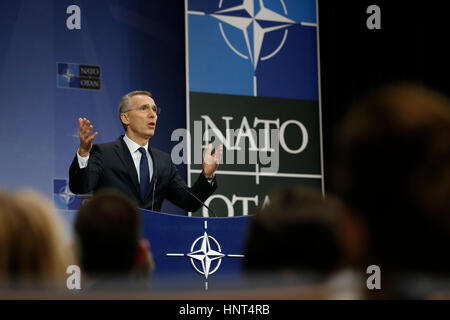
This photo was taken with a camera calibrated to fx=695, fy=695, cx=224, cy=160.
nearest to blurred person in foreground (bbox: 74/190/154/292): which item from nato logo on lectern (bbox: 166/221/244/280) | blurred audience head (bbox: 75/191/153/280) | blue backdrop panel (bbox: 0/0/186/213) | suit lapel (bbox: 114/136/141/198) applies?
blurred audience head (bbox: 75/191/153/280)

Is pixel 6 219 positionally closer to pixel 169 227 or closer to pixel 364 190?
pixel 364 190

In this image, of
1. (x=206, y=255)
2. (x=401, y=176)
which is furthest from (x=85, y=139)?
(x=401, y=176)

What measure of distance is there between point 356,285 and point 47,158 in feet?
18.8

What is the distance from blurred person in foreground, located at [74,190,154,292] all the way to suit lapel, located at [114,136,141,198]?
11.5ft

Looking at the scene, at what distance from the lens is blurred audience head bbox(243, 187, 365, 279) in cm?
93

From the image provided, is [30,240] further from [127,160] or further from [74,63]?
[74,63]

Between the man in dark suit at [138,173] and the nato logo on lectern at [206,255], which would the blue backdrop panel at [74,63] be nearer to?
the man in dark suit at [138,173]

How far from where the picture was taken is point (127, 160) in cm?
485

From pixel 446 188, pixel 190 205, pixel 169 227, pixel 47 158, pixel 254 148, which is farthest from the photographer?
pixel 254 148

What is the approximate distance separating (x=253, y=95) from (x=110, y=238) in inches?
236

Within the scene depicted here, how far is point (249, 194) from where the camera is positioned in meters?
6.93

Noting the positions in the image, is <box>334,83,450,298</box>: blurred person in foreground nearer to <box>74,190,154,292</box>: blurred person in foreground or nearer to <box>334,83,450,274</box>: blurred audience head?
<box>334,83,450,274</box>: blurred audience head
